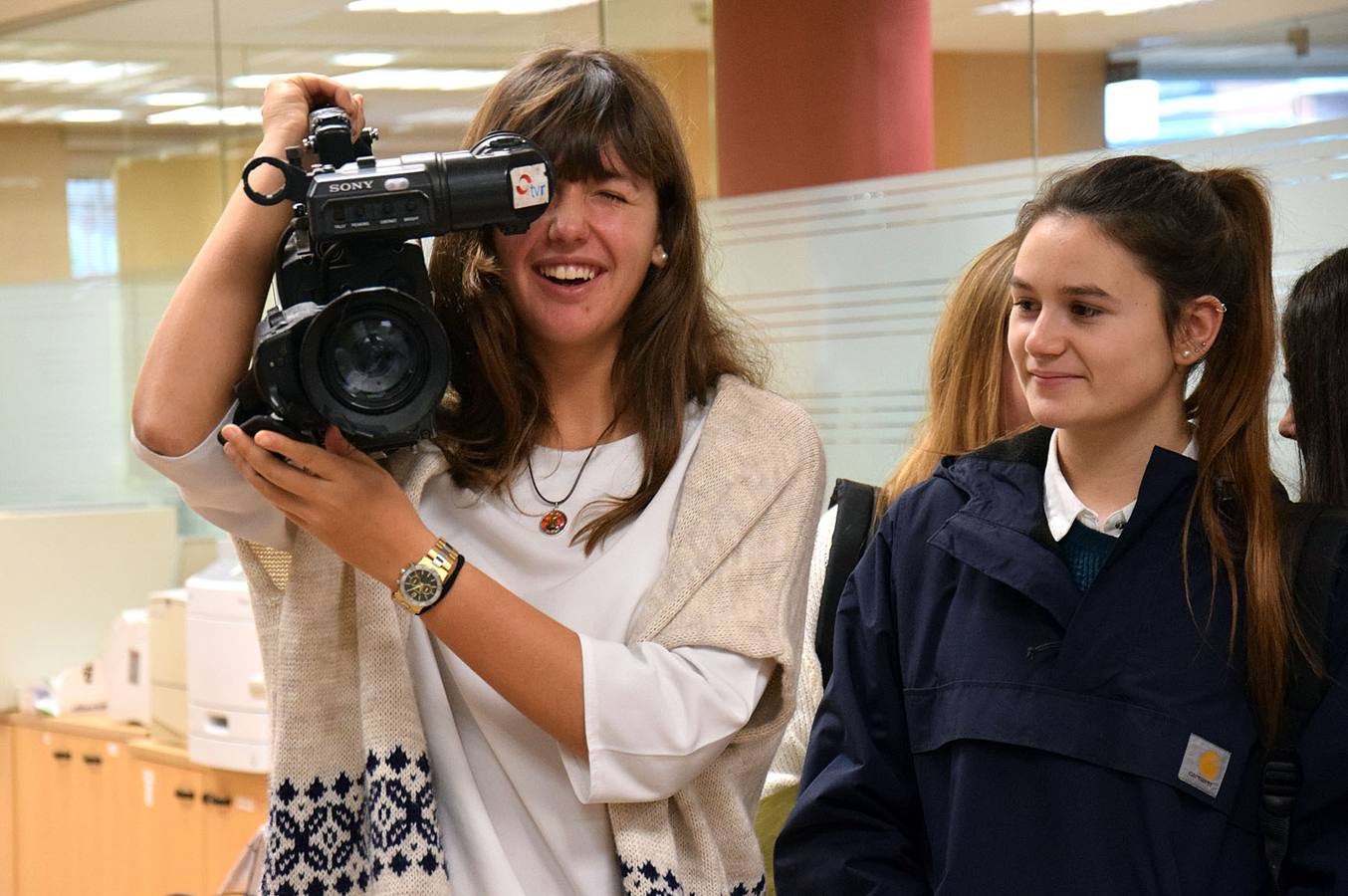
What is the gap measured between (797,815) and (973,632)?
23 cm

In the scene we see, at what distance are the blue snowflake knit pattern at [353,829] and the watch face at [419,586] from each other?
14cm

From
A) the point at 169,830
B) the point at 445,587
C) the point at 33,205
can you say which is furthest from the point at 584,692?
the point at 33,205

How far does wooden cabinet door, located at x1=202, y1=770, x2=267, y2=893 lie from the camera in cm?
368

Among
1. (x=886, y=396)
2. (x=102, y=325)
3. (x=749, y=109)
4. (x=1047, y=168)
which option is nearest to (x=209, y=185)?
(x=102, y=325)

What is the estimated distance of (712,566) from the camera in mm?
1258

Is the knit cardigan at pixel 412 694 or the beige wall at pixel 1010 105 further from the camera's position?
the beige wall at pixel 1010 105

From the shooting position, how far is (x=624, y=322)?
1.38 m

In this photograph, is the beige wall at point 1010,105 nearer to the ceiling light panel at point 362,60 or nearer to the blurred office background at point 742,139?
the blurred office background at point 742,139

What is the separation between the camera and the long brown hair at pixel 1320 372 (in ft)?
4.93

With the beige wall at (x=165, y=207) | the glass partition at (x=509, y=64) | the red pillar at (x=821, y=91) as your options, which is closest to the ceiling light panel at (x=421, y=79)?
the glass partition at (x=509, y=64)

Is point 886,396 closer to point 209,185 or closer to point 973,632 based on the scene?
point 973,632

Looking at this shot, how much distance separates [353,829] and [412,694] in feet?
0.43

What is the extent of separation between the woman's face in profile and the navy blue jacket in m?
0.34

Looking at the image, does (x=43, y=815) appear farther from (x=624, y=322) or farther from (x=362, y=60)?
(x=624, y=322)
